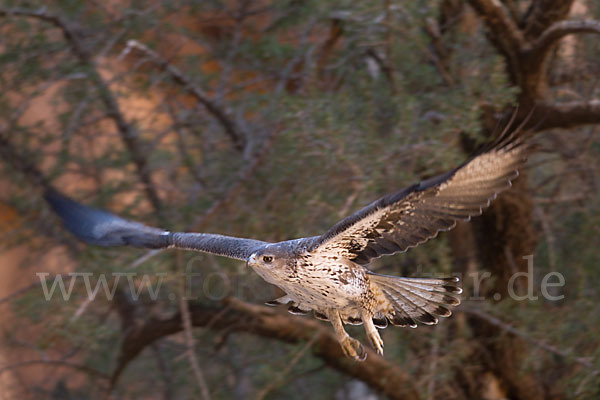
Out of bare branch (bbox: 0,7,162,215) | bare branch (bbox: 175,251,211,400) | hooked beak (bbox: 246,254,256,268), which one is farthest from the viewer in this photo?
bare branch (bbox: 0,7,162,215)

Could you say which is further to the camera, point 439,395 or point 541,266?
point 541,266

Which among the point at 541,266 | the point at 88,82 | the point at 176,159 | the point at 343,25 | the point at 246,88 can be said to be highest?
the point at 343,25

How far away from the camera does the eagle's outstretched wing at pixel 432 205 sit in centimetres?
346

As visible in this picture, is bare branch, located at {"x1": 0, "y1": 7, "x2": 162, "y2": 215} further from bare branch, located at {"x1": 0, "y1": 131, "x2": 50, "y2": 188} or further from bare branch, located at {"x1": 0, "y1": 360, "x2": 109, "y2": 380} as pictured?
bare branch, located at {"x1": 0, "y1": 360, "x2": 109, "y2": 380}

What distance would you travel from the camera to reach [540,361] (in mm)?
5918

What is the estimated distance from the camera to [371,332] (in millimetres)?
3979

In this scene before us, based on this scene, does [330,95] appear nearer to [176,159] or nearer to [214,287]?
[214,287]

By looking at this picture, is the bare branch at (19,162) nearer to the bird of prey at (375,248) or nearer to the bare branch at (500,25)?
the bird of prey at (375,248)

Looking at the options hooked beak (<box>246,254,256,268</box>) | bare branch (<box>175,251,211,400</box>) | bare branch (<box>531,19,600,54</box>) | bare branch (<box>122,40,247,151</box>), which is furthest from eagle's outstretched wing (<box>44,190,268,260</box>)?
bare branch (<box>531,19,600,54</box>)

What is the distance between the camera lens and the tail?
4.18 metres

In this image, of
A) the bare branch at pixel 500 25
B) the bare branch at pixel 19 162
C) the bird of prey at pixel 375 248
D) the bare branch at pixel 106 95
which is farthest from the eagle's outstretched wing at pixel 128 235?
the bare branch at pixel 500 25

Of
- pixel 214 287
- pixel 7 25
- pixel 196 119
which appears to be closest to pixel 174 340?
pixel 214 287

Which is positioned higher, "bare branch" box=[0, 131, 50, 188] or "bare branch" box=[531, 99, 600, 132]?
"bare branch" box=[531, 99, 600, 132]

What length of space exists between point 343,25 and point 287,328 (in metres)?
2.69
